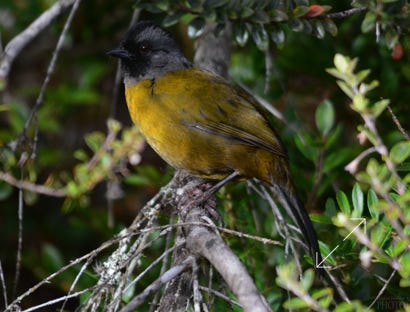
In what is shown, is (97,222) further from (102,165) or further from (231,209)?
(102,165)

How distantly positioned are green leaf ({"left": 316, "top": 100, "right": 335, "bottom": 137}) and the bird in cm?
32

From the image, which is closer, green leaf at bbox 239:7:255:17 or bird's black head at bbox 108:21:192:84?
green leaf at bbox 239:7:255:17

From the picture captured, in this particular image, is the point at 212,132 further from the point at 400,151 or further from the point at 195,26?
the point at 400,151

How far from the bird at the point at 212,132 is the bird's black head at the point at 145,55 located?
0.63 feet

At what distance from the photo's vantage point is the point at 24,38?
Answer: 3.69 m

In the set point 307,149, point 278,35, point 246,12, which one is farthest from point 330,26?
point 307,149

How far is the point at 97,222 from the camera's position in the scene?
5.39m

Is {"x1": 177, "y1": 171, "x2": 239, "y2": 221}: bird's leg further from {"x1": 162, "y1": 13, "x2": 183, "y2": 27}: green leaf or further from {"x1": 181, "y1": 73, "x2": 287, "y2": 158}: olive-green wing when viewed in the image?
{"x1": 162, "y1": 13, "x2": 183, "y2": 27}: green leaf

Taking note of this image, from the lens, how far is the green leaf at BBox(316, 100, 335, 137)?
4602mm

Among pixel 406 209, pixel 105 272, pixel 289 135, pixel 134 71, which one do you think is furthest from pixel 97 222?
pixel 406 209

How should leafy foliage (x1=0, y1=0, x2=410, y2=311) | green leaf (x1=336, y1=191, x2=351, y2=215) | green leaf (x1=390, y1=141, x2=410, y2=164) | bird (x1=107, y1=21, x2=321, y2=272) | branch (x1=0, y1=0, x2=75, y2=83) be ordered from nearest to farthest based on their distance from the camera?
1. green leaf (x1=390, y1=141, x2=410, y2=164)
2. leafy foliage (x1=0, y1=0, x2=410, y2=311)
3. green leaf (x1=336, y1=191, x2=351, y2=215)
4. branch (x1=0, y1=0, x2=75, y2=83)
5. bird (x1=107, y1=21, x2=321, y2=272)

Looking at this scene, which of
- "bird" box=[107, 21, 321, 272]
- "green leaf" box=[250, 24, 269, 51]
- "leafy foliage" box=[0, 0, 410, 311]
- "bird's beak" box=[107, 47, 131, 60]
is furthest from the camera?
"bird's beak" box=[107, 47, 131, 60]

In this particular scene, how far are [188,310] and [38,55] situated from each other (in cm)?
436

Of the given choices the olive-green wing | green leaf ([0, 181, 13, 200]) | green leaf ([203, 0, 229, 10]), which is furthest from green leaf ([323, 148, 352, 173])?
green leaf ([0, 181, 13, 200])
